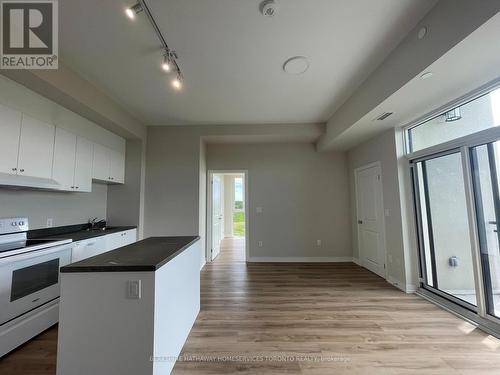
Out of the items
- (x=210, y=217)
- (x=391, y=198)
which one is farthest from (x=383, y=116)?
(x=210, y=217)

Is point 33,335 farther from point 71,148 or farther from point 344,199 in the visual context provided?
point 344,199

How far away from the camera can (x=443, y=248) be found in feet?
9.45

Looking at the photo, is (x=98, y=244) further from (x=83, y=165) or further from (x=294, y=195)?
(x=294, y=195)

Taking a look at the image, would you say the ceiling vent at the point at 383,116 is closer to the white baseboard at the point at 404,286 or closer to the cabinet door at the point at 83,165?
the white baseboard at the point at 404,286

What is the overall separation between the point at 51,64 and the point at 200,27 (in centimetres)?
160

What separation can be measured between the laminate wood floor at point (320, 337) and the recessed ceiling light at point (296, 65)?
287 centimetres

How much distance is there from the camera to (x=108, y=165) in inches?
140

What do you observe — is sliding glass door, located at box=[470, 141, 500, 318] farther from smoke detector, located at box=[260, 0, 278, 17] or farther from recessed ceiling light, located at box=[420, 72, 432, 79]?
smoke detector, located at box=[260, 0, 278, 17]

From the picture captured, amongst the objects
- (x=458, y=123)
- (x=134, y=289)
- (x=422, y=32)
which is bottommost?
(x=134, y=289)

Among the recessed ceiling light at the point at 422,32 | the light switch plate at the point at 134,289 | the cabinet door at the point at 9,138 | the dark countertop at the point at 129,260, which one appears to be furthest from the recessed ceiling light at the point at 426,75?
the cabinet door at the point at 9,138

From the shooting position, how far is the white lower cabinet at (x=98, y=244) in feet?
8.54

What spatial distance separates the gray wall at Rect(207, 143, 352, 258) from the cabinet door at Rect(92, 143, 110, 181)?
2048 millimetres

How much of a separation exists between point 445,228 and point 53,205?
5237 millimetres

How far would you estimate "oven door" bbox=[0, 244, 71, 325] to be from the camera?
185 cm
